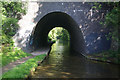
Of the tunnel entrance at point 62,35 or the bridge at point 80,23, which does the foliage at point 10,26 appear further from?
the tunnel entrance at point 62,35

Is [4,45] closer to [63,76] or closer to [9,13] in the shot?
[9,13]

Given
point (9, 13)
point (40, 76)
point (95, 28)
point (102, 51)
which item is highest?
point (9, 13)

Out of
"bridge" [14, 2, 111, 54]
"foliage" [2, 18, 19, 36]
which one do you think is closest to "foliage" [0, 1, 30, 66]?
"foliage" [2, 18, 19, 36]

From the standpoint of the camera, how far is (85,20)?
1322cm

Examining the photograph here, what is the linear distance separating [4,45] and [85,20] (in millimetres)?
7746

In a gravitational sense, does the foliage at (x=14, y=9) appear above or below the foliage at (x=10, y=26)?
above

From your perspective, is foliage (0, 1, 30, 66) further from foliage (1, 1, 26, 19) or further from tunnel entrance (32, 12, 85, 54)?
tunnel entrance (32, 12, 85, 54)

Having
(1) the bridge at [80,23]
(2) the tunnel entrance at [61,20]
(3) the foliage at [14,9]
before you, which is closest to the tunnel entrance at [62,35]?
(2) the tunnel entrance at [61,20]

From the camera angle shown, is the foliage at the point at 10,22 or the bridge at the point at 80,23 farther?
the bridge at the point at 80,23

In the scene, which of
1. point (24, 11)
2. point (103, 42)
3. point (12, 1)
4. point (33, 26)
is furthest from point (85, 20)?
point (12, 1)

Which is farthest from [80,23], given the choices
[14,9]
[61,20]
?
[61,20]

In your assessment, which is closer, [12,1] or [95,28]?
[12,1]

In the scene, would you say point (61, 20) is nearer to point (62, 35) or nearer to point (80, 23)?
point (80, 23)

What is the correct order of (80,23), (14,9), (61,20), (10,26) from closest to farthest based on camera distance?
(10,26), (14,9), (80,23), (61,20)
